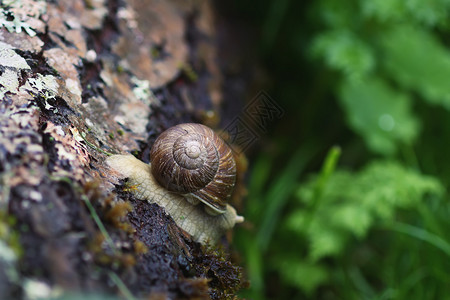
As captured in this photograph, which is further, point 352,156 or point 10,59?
point 352,156

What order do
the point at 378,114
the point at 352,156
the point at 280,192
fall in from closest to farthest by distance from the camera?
the point at 378,114, the point at 280,192, the point at 352,156

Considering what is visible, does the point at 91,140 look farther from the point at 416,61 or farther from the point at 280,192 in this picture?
the point at 416,61

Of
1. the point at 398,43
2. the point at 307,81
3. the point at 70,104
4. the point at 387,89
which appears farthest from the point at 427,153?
the point at 70,104

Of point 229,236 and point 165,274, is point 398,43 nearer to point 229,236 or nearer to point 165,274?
point 229,236

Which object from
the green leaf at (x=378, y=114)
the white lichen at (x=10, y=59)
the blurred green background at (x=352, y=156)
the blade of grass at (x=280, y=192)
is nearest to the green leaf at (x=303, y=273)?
the blurred green background at (x=352, y=156)

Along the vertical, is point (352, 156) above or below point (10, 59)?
below

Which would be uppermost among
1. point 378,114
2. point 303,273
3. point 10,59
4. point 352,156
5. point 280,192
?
point 378,114

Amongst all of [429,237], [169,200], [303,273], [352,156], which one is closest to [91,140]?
[169,200]

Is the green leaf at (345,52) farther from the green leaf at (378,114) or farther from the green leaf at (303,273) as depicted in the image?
the green leaf at (303,273)
